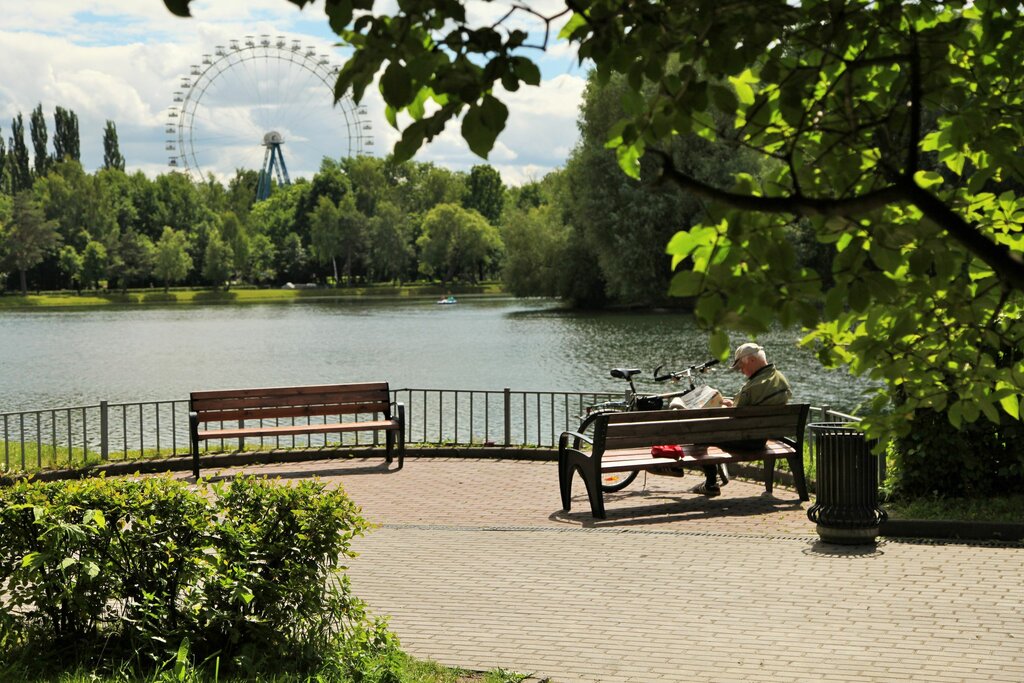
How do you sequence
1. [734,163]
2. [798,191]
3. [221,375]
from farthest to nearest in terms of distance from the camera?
[734,163], [221,375], [798,191]

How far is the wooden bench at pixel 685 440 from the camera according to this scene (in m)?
9.90

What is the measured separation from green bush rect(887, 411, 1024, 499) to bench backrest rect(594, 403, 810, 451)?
1.14 metres

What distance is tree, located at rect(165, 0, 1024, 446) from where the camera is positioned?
2.62 metres

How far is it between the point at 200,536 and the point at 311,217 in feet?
384

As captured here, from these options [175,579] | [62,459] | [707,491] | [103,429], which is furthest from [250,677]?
[62,459]

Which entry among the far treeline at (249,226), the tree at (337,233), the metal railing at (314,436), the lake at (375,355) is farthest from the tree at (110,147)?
the metal railing at (314,436)

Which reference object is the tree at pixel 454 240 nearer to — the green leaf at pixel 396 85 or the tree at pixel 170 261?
the tree at pixel 170 261

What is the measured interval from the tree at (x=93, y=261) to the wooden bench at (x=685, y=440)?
9863 cm

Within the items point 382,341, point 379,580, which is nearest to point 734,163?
point 382,341

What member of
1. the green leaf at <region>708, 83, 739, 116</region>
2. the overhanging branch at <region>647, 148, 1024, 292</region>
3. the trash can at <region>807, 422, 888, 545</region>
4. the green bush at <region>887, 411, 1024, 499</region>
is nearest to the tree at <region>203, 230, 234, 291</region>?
the green bush at <region>887, 411, 1024, 499</region>

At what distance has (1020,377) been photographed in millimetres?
3490

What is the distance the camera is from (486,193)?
147750 mm

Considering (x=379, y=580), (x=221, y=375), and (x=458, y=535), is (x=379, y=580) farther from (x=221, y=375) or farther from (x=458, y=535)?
(x=221, y=375)

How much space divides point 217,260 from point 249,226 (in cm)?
2022
